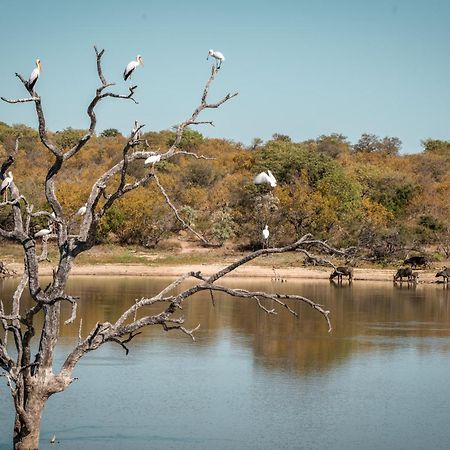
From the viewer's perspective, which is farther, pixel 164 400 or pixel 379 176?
pixel 379 176

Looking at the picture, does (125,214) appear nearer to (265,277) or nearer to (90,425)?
(265,277)

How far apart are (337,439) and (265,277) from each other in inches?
1083

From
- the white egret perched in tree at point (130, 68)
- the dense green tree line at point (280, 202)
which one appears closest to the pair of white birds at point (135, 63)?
the white egret perched in tree at point (130, 68)

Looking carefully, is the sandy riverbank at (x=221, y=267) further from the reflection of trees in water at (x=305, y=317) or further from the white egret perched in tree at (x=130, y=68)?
the white egret perched in tree at (x=130, y=68)

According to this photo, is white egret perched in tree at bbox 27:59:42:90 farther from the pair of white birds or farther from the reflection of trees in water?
the reflection of trees in water

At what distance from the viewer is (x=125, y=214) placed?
163 ft

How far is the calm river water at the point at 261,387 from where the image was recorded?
51.4ft

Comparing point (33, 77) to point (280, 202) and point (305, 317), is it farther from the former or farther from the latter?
point (280, 202)

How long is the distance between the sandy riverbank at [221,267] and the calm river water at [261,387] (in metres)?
11.3

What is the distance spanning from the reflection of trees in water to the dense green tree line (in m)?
5.04

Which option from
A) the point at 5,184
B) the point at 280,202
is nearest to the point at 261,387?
the point at 5,184

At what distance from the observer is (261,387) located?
19.4 meters

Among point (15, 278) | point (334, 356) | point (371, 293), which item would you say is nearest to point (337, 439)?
point (334, 356)

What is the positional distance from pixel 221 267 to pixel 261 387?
24.2 meters
